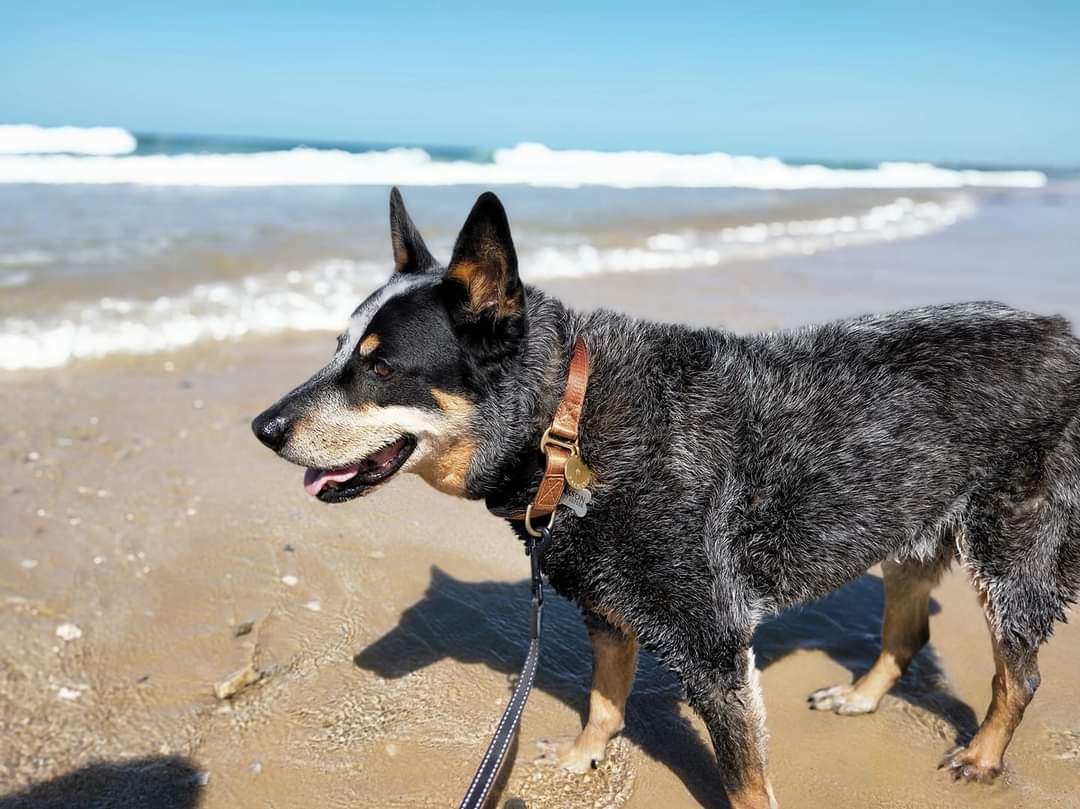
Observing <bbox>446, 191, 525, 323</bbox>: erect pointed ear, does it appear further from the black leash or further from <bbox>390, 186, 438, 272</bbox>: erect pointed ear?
the black leash

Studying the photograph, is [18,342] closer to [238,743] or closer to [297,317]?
[297,317]

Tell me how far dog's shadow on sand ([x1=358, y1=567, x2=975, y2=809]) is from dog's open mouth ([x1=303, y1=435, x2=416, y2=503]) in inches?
51.8

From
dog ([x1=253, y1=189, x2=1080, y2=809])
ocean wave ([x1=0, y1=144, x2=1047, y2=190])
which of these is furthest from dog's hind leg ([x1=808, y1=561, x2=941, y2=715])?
ocean wave ([x1=0, y1=144, x2=1047, y2=190])

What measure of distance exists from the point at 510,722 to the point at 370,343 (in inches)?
57.2

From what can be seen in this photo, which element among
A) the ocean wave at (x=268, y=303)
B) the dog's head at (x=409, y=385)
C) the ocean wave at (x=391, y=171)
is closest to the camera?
the dog's head at (x=409, y=385)

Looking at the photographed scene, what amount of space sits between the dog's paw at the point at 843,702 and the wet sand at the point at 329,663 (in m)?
0.06

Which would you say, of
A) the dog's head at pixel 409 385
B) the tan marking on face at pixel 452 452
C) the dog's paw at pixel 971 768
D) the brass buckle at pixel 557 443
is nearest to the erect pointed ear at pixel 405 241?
the dog's head at pixel 409 385

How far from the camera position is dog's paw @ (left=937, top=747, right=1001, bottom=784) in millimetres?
3510

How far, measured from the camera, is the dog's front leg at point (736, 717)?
3012 mm

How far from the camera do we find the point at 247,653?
4.08 meters

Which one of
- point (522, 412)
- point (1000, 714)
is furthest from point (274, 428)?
point (1000, 714)

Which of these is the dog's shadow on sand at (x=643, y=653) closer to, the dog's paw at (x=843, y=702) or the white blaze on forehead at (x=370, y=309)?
the dog's paw at (x=843, y=702)

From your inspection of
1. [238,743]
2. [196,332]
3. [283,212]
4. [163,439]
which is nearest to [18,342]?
[196,332]

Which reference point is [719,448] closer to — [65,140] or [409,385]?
[409,385]
